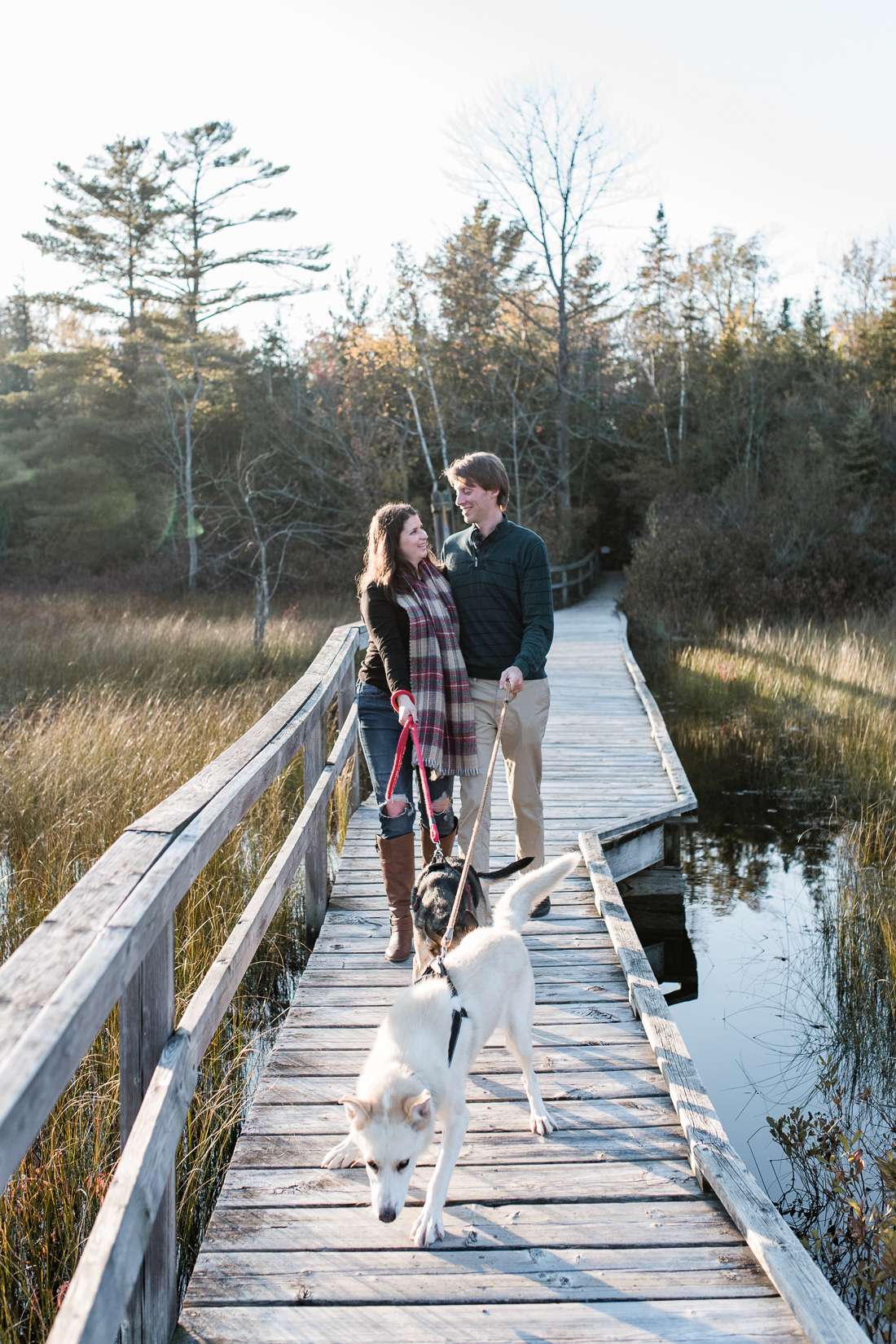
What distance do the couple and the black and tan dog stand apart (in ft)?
1.80

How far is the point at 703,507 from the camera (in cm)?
2270

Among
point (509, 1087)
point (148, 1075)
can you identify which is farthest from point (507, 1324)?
point (509, 1087)

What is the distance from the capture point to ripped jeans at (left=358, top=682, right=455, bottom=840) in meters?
3.95

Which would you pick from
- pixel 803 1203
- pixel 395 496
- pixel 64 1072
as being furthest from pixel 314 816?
pixel 395 496

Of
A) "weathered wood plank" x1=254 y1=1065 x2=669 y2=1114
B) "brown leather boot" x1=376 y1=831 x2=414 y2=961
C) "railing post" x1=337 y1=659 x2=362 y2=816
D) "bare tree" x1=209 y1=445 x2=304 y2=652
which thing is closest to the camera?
"weathered wood plank" x1=254 y1=1065 x2=669 y2=1114

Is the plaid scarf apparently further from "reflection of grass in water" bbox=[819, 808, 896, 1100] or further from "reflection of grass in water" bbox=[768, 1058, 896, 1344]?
"reflection of grass in water" bbox=[819, 808, 896, 1100]

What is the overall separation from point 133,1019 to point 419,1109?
26.2 inches

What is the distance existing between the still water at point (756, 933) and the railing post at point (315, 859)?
2.08 metres

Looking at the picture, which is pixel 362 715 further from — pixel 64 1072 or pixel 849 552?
pixel 849 552

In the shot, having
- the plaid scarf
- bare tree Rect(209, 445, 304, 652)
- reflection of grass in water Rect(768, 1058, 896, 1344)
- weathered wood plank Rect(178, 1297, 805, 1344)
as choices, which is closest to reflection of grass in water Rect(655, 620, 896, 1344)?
reflection of grass in water Rect(768, 1058, 896, 1344)

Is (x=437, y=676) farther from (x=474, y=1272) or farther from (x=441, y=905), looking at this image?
(x=474, y=1272)

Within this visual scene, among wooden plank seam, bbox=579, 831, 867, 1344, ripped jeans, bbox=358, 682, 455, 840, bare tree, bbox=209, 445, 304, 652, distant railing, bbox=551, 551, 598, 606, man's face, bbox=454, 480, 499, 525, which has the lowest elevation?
wooden plank seam, bbox=579, 831, 867, 1344

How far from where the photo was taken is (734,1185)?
250 centimetres

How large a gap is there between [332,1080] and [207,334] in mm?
25605
